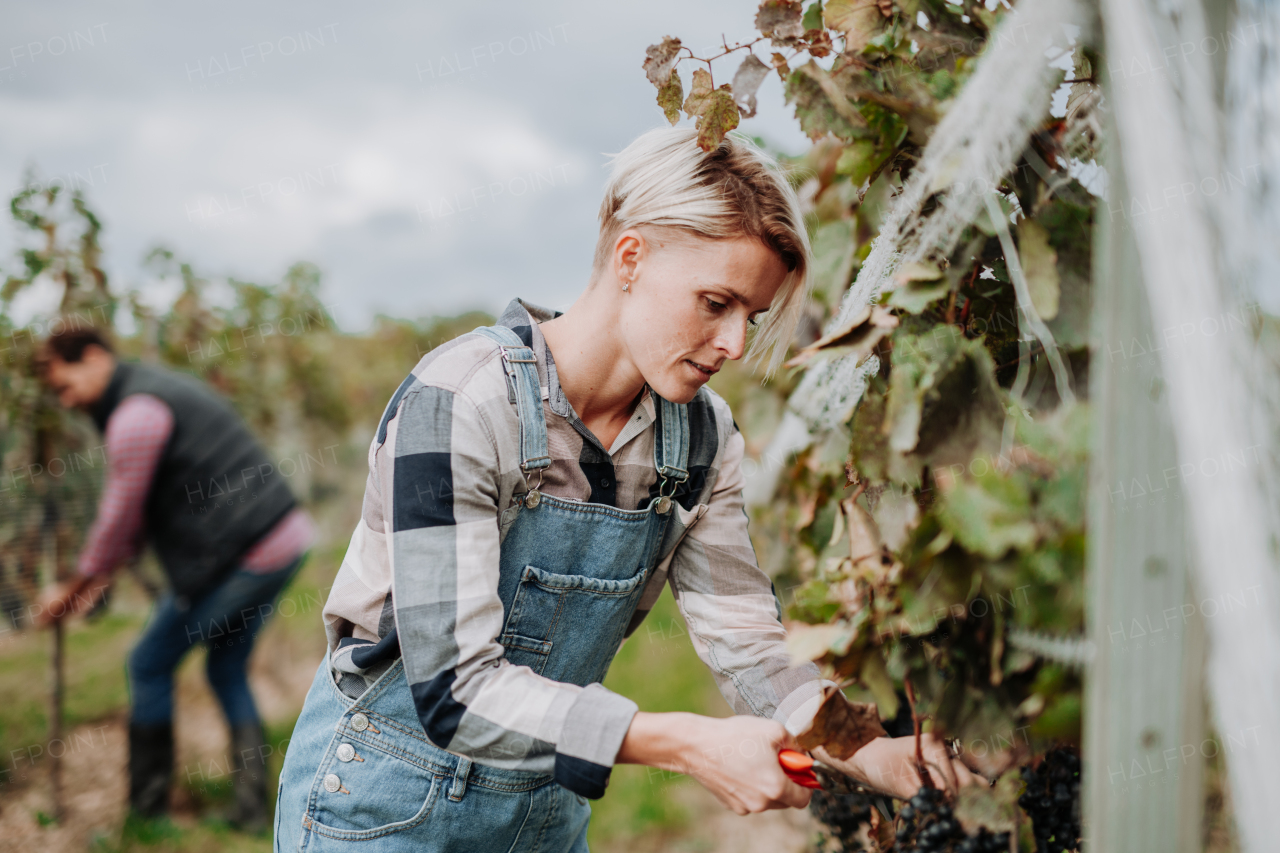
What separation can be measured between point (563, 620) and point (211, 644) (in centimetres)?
237

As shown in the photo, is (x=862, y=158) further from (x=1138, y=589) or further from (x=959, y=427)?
(x=1138, y=589)

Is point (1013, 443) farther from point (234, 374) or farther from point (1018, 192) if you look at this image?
point (234, 374)

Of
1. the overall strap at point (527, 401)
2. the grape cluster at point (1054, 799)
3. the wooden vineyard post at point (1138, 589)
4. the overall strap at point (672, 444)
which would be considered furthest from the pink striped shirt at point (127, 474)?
the wooden vineyard post at point (1138, 589)

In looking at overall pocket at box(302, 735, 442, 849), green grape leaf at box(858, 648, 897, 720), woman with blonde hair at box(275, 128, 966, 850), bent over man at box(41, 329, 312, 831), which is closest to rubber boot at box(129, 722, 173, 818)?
bent over man at box(41, 329, 312, 831)

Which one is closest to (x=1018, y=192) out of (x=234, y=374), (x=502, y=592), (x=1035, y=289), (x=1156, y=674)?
(x=1035, y=289)

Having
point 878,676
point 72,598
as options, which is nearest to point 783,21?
point 878,676

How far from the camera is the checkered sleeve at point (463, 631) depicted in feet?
3.45

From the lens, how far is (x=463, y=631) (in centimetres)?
108

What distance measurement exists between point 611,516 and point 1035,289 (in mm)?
700

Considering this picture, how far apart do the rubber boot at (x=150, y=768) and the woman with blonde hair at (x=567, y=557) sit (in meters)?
2.15

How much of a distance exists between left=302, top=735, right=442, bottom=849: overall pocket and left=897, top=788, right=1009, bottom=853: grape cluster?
692mm

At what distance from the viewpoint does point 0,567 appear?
11.4 ft

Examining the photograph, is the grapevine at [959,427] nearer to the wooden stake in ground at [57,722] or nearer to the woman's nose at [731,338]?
the woman's nose at [731,338]

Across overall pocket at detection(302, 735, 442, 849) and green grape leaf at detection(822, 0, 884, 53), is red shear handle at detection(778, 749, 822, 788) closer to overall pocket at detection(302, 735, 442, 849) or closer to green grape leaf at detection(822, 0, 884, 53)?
overall pocket at detection(302, 735, 442, 849)
